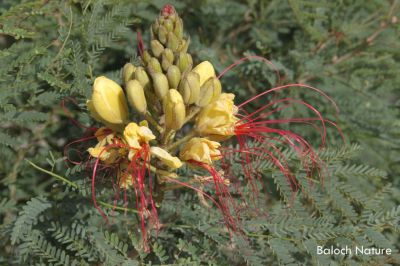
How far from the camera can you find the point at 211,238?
2463mm

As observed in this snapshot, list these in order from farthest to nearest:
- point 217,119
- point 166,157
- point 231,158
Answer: point 231,158, point 217,119, point 166,157

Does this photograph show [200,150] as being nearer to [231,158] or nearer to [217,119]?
[217,119]

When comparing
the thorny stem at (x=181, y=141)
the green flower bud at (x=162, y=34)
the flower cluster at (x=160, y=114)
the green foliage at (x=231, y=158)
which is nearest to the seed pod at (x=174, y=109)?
the flower cluster at (x=160, y=114)

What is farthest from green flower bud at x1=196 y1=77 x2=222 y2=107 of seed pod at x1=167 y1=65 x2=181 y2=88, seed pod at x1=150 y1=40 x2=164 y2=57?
seed pod at x1=150 y1=40 x2=164 y2=57

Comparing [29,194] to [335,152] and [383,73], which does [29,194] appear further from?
[383,73]

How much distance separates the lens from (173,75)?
7.18 feet

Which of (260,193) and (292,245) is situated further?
(260,193)

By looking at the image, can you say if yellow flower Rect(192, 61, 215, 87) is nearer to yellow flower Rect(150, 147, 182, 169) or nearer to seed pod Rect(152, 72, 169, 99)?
seed pod Rect(152, 72, 169, 99)

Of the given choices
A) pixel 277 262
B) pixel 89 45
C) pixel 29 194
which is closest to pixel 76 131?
pixel 29 194

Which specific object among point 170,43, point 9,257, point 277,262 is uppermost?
point 170,43

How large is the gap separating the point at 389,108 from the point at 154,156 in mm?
1999

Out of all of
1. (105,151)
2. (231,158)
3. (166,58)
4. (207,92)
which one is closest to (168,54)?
(166,58)

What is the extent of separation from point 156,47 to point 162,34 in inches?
2.3

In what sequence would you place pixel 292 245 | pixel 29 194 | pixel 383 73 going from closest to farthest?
pixel 292 245 → pixel 29 194 → pixel 383 73
